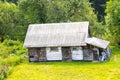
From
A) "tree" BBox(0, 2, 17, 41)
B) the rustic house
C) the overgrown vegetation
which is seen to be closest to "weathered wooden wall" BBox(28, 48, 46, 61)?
the rustic house

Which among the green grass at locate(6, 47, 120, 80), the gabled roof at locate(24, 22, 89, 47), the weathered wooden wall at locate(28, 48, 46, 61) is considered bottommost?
the green grass at locate(6, 47, 120, 80)

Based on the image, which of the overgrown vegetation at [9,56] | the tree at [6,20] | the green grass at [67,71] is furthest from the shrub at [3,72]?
the tree at [6,20]

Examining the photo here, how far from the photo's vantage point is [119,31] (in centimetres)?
5056

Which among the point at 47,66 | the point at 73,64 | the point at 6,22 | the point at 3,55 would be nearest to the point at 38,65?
the point at 47,66

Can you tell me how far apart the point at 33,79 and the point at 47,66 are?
607 centimetres

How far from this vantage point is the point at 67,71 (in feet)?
124

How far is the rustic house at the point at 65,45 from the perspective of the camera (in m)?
42.4

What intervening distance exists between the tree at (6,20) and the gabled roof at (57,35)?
1733 cm

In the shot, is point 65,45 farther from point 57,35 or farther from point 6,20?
point 6,20

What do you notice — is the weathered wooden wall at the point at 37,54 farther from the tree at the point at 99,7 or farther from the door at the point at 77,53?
the tree at the point at 99,7

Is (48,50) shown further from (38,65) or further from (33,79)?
(33,79)

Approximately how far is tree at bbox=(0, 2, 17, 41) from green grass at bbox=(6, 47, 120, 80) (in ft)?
69.0

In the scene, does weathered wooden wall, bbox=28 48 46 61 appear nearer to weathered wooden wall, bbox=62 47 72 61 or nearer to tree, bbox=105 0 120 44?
weathered wooden wall, bbox=62 47 72 61

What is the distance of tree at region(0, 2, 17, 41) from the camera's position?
205 feet
